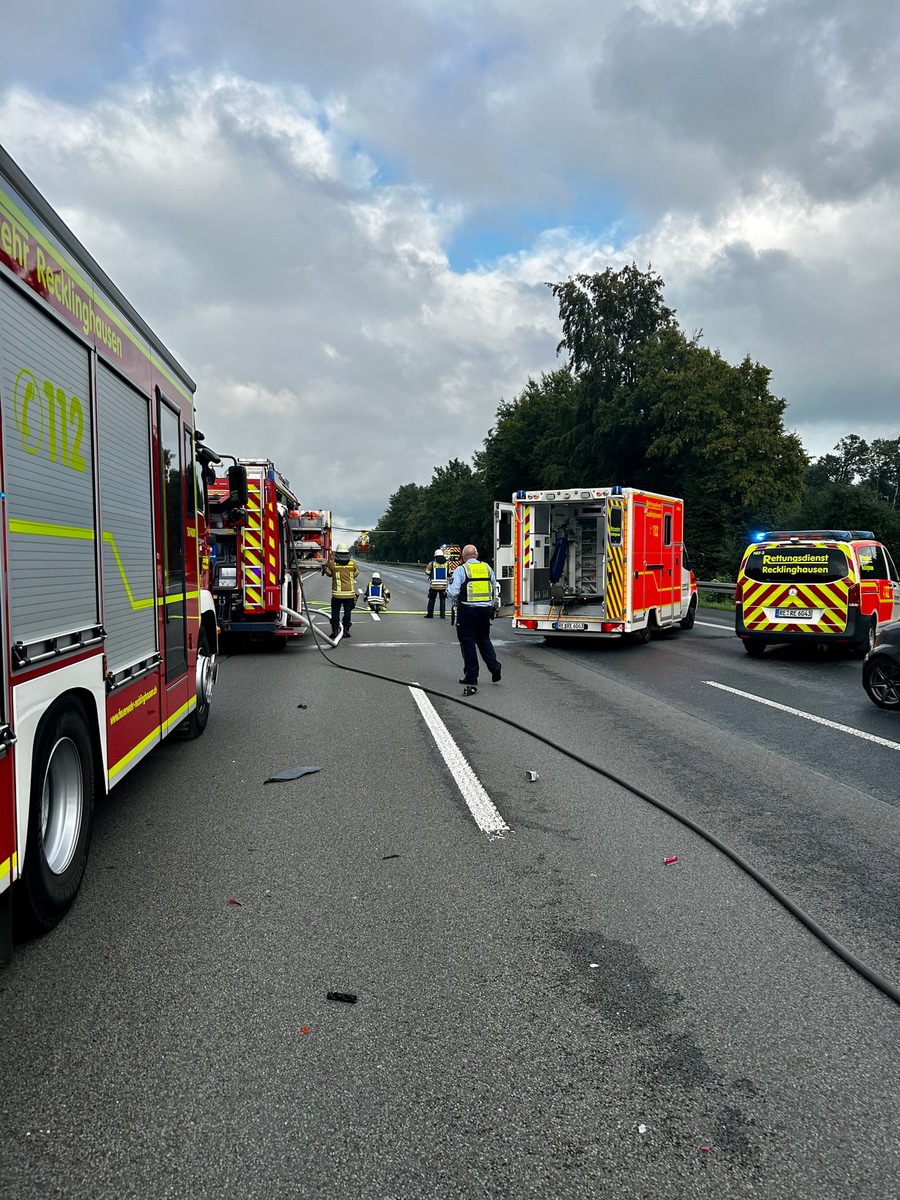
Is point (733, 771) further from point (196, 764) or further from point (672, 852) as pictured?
point (196, 764)

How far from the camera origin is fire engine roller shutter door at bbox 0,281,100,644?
11.3 feet

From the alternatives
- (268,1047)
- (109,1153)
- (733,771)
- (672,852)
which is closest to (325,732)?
(733,771)

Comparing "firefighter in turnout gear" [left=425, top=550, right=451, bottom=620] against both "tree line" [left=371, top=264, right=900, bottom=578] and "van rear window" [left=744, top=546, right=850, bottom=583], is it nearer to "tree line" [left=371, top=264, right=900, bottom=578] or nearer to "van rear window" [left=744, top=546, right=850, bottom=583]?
"van rear window" [left=744, top=546, right=850, bottom=583]

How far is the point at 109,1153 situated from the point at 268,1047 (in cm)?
63

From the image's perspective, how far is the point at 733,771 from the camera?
7.03m

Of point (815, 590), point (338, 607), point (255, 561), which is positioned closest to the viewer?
point (815, 590)

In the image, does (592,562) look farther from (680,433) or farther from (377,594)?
(680,433)

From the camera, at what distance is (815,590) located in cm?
1381

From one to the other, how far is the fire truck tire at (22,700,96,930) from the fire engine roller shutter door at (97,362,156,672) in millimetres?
704

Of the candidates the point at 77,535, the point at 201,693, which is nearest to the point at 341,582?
the point at 201,693

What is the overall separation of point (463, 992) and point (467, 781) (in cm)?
324

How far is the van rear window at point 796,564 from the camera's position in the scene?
13734 mm

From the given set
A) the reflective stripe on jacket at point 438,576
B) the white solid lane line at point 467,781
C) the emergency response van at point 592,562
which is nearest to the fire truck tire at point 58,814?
the white solid lane line at point 467,781

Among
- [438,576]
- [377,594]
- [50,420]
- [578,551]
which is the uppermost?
[50,420]
